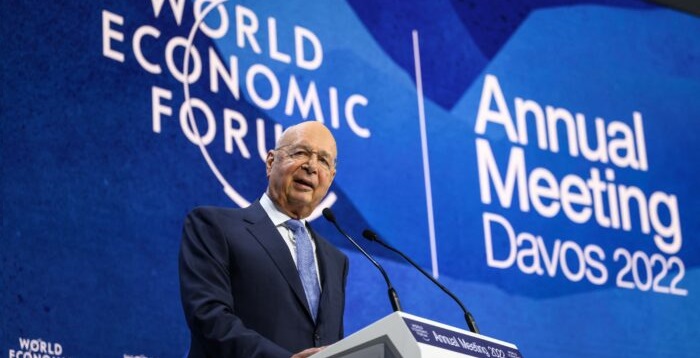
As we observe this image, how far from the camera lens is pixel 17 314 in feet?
13.1

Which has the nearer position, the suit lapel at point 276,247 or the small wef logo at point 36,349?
the suit lapel at point 276,247

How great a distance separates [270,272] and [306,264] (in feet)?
0.66

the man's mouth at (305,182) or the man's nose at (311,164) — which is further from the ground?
the man's nose at (311,164)

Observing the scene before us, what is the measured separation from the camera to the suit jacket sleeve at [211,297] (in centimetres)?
313

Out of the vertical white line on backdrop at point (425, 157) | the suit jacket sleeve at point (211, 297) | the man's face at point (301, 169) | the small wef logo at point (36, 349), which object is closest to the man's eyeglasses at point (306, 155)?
the man's face at point (301, 169)

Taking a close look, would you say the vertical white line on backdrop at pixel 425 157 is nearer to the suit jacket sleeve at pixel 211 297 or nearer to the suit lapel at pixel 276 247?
the suit lapel at pixel 276 247

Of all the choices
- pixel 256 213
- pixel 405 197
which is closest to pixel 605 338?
pixel 405 197

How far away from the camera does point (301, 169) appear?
383cm

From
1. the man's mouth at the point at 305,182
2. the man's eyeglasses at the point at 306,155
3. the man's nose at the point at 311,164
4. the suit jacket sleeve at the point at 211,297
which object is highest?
the man's eyeglasses at the point at 306,155

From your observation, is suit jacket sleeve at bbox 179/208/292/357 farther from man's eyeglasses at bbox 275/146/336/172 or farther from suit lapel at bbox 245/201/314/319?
man's eyeglasses at bbox 275/146/336/172

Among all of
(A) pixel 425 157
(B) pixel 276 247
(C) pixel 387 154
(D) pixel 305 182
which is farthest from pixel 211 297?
(A) pixel 425 157

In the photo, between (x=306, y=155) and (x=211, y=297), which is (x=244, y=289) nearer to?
(x=211, y=297)

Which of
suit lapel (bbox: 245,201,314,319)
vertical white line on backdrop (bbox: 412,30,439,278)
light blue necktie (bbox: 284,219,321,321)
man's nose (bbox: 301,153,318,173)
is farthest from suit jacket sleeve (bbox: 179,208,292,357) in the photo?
vertical white line on backdrop (bbox: 412,30,439,278)

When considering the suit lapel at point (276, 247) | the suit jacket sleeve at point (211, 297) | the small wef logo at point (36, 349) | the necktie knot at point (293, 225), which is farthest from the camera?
the small wef logo at point (36, 349)
